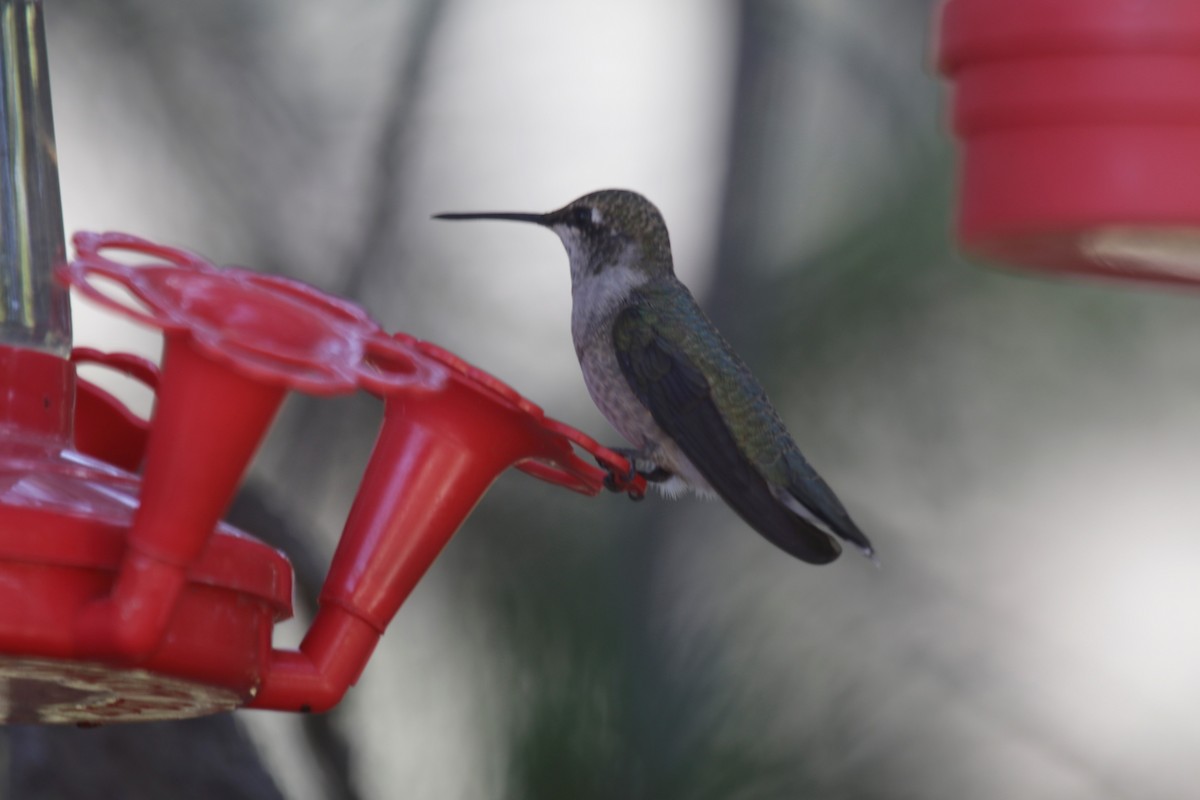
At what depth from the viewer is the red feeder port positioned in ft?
5.74

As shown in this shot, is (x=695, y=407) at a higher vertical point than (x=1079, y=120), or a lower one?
lower

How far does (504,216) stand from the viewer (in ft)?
12.9

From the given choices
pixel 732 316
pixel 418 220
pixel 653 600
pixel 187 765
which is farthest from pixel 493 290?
pixel 187 765

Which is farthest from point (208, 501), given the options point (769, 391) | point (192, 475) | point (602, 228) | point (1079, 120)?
point (602, 228)

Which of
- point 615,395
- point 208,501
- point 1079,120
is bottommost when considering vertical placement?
point 615,395

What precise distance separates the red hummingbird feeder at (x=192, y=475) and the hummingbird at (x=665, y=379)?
3.60 feet

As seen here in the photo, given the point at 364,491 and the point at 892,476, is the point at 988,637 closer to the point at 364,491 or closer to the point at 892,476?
the point at 892,476

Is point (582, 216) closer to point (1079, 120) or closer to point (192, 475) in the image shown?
point (192, 475)

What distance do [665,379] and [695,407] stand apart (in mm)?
104

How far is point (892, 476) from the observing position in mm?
3941

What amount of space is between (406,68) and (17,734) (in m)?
1.92

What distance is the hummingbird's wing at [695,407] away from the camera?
333 centimetres

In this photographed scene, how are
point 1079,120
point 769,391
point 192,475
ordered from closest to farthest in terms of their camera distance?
point 1079,120 < point 192,475 < point 769,391

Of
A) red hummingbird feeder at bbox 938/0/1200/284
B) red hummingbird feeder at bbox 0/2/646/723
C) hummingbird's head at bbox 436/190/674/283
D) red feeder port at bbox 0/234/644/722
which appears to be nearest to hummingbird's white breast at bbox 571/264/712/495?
hummingbird's head at bbox 436/190/674/283
